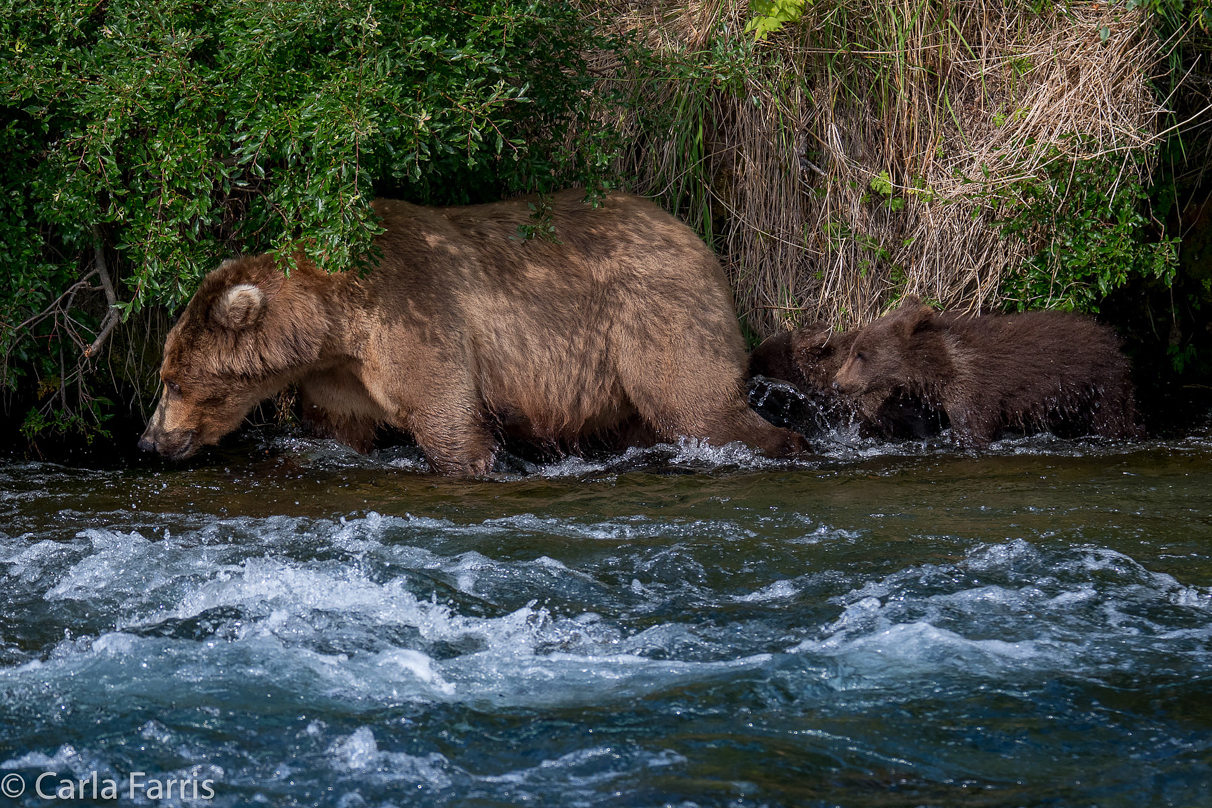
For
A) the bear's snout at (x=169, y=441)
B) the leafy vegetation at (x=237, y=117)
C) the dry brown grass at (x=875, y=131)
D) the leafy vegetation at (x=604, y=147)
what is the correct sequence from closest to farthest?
1. the leafy vegetation at (x=237, y=117)
2. the leafy vegetation at (x=604, y=147)
3. the bear's snout at (x=169, y=441)
4. the dry brown grass at (x=875, y=131)

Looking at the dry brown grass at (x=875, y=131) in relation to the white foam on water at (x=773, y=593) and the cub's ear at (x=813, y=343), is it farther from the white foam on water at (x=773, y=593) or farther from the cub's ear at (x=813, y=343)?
the white foam on water at (x=773, y=593)

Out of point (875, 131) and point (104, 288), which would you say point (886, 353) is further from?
point (104, 288)

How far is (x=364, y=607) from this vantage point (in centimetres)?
399

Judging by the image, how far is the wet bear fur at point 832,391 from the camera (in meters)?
7.45

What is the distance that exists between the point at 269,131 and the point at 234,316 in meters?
1.08

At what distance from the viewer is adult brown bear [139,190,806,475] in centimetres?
633

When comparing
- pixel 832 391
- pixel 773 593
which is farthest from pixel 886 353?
pixel 773 593

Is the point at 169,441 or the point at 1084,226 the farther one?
the point at 1084,226

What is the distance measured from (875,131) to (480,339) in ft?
10.3

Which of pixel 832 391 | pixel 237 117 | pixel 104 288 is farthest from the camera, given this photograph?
pixel 832 391

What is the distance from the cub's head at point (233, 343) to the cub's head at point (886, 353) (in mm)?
3299

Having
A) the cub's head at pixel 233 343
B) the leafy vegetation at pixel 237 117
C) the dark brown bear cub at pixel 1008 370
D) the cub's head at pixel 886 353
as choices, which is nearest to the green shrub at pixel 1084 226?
the dark brown bear cub at pixel 1008 370

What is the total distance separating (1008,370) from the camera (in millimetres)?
6859

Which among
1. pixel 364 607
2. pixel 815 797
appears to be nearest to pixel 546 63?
pixel 364 607
